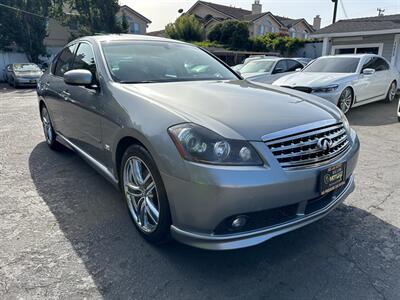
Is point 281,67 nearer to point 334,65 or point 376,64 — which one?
point 334,65

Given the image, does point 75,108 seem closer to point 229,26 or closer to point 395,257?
point 395,257

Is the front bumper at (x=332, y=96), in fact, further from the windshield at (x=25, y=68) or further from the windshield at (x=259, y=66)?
the windshield at (x=25, y=68)

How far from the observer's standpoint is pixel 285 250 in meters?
2.49

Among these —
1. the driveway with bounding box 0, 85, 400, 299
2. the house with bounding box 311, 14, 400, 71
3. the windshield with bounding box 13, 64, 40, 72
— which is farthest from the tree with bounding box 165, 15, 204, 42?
the driveway with bounding box 0, 85, 400, 299

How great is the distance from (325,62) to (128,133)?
7563mm

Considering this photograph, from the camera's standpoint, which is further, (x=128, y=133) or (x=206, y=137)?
(x=128, y=133)

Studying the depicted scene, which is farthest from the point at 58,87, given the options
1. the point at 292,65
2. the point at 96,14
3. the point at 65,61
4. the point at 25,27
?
the point at 96,14

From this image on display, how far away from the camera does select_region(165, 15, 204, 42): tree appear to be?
32500 mm

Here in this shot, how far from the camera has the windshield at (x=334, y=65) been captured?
7.97 meters

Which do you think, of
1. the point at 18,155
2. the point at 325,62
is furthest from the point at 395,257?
the point at 325,62

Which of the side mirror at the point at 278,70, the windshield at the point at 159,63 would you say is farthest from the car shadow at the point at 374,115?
the windshield at the point at 159,63

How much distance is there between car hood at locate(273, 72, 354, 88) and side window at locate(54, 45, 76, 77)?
16.0 feet

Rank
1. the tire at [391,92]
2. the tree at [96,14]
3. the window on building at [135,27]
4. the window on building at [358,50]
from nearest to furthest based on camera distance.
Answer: the tire at [391,92], the window on building at [358,50], the tree at [96,14], the window on building at [135,27]

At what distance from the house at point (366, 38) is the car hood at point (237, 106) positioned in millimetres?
13562
